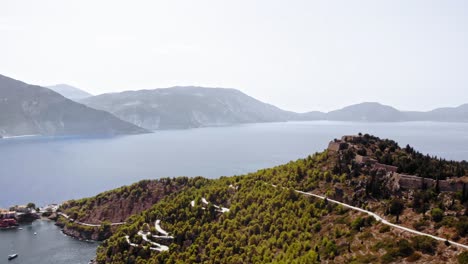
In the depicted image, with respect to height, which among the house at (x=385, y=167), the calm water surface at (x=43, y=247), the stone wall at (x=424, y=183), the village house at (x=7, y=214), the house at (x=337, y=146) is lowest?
the calm water surface at (x=43, y=247)

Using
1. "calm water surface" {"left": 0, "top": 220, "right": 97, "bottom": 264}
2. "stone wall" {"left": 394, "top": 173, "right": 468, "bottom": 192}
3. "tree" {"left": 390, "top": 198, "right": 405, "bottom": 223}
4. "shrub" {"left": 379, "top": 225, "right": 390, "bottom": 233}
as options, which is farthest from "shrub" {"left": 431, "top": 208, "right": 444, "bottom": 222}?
"calm water surface" {"left": 0, "top": 220, "right": 97, "bottom": 264}

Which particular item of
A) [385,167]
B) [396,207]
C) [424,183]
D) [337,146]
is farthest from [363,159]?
[396,207]

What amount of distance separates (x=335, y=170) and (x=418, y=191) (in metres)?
15.8

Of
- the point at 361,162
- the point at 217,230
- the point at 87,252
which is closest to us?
the point at 361,162

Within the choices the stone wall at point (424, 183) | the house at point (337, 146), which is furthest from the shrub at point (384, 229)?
the house at point (337, 146)

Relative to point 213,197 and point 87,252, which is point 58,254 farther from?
point 213,197

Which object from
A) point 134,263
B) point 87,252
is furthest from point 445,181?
point 87,252

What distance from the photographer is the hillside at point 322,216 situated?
40.8m

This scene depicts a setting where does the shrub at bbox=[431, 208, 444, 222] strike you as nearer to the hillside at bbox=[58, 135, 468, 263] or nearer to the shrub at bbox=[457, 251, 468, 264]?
the hillside at bbox=[58, 135, 468, 263]

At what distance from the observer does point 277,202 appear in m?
60.1

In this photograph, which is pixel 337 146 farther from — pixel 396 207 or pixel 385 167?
pixel 396 207

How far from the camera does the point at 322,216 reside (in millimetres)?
52562

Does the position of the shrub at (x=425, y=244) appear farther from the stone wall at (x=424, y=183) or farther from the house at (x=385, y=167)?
the house at (x=385, y=167)

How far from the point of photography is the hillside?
134 feet
